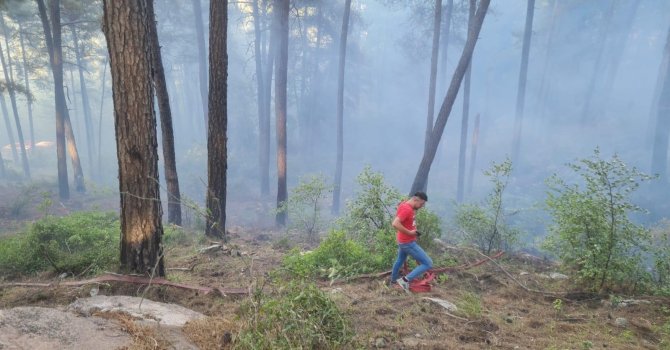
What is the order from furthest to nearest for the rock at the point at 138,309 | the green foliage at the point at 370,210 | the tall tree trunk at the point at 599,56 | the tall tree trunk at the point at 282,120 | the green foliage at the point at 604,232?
the tall tree trunk at the point at 599,56 < the tall tree trunk at the point at 282,120 < the green foliage at the point at 370,210 < the green foliage at the point at 604,232 < the rock at the point at 138,309

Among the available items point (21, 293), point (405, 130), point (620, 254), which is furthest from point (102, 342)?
point (405, 130)

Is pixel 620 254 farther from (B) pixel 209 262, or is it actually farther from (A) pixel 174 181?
(A) pixel 174 181

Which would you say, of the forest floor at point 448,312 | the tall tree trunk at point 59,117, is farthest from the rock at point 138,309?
the tall tree trunk at point 59,117

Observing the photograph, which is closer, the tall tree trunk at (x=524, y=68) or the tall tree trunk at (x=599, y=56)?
the tall tree trunk at (x=524, y=68)

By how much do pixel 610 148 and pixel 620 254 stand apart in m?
31.4

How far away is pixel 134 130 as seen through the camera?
466 cm

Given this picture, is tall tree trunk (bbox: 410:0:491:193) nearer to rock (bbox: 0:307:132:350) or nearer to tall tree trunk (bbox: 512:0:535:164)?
rock (bbox: 0:307:132:350)

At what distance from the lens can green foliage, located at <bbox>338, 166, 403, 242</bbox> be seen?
8.15 m

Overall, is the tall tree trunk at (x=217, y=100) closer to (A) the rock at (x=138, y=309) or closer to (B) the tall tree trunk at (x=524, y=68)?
(A) the rock at (x=138, y=309)

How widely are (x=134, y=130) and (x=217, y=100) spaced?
3740mm

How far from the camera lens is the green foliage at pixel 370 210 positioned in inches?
321

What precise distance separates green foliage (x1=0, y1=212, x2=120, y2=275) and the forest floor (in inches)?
13.7

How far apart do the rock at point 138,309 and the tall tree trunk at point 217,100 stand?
3.60 meters

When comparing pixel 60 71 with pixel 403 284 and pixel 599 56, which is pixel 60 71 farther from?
pixel 599 56
